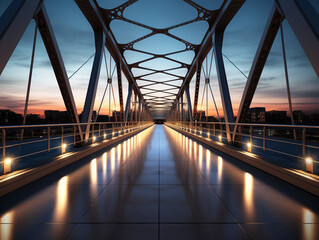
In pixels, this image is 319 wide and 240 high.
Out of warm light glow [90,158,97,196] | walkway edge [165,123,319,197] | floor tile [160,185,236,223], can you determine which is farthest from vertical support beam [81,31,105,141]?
walkway edge [165,123,319,197]

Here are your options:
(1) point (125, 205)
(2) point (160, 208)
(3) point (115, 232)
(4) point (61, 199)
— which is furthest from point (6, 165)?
(2) point (160, 208)

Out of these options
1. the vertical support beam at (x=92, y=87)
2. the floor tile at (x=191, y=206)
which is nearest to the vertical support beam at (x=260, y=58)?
the floor tile at (x=191, y=206)

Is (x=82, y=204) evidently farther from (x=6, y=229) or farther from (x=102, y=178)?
(x=102, y=178)

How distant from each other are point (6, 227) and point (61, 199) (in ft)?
2.27

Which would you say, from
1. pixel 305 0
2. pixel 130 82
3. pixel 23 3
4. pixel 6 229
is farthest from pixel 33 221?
pixel 130 82

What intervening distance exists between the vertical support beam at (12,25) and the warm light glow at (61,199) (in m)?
3.02

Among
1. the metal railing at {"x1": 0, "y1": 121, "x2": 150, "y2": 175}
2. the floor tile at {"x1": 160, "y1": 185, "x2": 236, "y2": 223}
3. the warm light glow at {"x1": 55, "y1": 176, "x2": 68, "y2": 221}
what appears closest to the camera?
the floor tile at {"x1": 160, "y1": 185, "x2": 236, "y2": 223}

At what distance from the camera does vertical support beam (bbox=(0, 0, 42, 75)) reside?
3.79 m

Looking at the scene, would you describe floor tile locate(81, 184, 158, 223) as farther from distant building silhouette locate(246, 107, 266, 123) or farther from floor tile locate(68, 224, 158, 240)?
distant building silhouette locate(246, 107, 266, 123)

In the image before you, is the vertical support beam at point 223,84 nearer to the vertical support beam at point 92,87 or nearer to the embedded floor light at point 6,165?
the vertical support beam at point 92,87

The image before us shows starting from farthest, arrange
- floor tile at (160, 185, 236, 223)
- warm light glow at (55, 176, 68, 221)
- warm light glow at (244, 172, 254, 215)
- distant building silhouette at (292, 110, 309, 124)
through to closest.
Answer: distant building silhouette at (292, 110, 309, 124) < warm light glow at (244, 172, 254, 215) < warm light glow at (55, 176, 68, 221) < floor tile at (160, 185, 236, 223)

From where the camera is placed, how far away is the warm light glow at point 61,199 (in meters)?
2.15

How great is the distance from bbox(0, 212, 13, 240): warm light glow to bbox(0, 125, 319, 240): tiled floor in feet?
0.03

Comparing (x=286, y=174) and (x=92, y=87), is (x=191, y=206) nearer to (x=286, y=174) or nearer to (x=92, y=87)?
(x=286, y=174)
